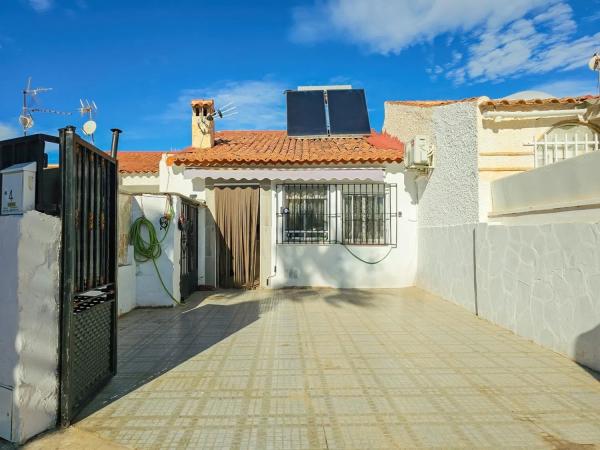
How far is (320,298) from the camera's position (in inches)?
458

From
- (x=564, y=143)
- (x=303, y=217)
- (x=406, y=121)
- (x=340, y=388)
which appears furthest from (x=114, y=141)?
(x=406, y=121)

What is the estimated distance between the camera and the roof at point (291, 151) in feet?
41.4

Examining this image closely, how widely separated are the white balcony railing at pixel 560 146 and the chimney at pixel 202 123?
10.9 m

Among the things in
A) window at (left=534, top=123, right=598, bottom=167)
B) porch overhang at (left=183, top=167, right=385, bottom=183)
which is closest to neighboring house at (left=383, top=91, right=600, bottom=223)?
window at (left=534, top=123, right=598, bottom=167)

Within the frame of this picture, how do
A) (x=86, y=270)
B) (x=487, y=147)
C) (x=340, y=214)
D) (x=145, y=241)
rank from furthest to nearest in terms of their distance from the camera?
(x=340, y=214), (x=145, y=241), (x=487, y=147), (x=86, y=270)

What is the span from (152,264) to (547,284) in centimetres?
910

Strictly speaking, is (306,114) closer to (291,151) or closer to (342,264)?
(291,151)

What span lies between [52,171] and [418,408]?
16.4 feet

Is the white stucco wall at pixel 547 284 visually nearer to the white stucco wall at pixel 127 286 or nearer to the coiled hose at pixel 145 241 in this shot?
the coiled hose at pixel 145 241

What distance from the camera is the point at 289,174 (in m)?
12.6

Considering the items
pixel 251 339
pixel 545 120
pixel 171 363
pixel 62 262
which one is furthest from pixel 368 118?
pixel 62 262

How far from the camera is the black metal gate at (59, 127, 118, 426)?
4000 mm

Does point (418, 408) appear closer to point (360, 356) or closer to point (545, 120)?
point (360, 356)

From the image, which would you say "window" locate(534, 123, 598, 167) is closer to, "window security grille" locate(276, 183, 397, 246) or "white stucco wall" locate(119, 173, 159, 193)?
"window security grille" locate(276, 183, 397, 246)
